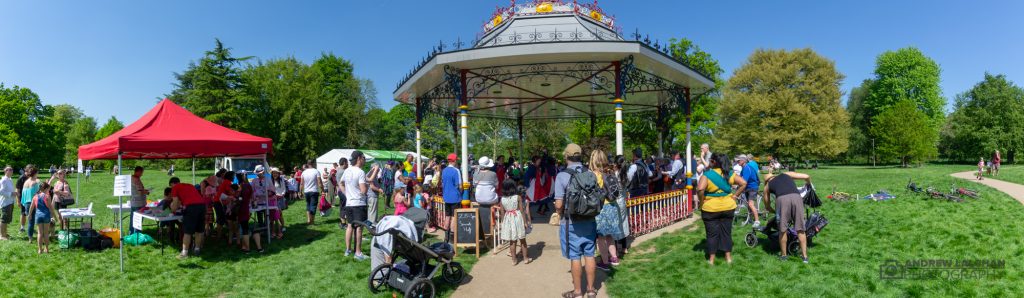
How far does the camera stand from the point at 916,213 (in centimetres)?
963

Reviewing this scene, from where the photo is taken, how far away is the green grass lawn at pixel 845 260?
16.8 feet

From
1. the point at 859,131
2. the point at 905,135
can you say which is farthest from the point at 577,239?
the point at 859,131

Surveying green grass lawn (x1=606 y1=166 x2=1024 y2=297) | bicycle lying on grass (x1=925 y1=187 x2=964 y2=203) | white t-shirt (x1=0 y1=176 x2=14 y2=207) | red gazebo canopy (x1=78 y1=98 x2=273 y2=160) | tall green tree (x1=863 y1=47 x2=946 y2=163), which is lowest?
green grass lawn (x1=606 y1=166 x2=1024 y2=297)

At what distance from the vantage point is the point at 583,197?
4750 millimetres

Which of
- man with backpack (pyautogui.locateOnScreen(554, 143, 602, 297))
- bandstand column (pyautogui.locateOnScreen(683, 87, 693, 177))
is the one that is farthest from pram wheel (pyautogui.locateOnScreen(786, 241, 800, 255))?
bandstand column (pyautogui.locateOnScreen(683, 87, 693, 177))

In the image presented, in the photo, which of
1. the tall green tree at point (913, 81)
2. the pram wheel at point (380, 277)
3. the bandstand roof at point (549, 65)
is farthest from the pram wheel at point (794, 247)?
the tall green tree at point (913, 81)

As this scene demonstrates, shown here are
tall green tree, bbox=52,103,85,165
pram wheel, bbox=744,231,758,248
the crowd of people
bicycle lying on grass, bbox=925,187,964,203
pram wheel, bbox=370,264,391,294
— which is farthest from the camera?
tall green tree, bbox=52,103,85,165

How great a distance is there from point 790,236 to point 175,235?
11269 millimetres

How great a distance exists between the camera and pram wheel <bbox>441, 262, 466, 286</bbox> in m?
5.79

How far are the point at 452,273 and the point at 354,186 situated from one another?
2.71 m

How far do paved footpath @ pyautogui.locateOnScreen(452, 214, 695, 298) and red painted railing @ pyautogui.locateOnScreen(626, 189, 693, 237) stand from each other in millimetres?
1367

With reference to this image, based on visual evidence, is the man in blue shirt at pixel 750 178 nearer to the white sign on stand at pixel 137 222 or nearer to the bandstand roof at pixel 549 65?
Result: the bandstand roof at pixel 549 65

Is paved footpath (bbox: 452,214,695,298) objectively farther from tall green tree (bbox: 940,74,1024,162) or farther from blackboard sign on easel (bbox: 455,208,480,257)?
tall green tree (bbox: 940,74,1024,162)

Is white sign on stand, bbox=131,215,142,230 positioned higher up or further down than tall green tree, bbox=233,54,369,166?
further down
